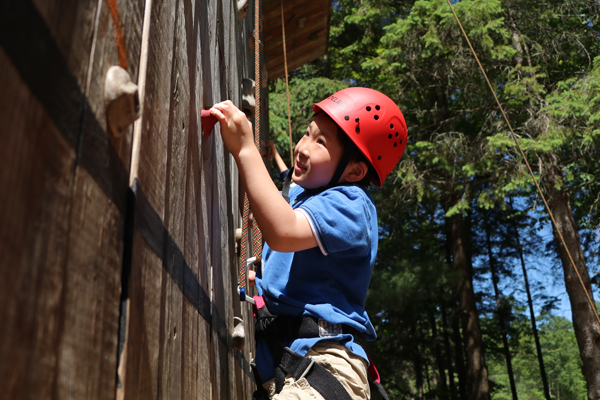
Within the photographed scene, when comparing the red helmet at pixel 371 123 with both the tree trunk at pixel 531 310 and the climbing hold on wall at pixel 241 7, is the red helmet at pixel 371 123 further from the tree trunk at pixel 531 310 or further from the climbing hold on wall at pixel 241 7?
the tree trunk at pixel 531 310

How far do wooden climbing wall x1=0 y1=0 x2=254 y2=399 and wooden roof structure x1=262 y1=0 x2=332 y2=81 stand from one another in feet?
21.2

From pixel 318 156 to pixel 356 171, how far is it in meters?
0.20

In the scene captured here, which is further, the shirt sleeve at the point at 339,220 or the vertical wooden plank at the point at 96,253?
the shirt sleeve at the point at 339,220

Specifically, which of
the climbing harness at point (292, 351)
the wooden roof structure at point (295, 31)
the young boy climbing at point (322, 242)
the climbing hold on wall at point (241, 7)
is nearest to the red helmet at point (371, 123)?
the young boy climbing at point (322, 242)

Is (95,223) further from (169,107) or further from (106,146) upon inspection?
(169,107)

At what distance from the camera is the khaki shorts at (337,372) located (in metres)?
1.90

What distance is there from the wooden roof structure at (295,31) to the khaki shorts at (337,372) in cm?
632

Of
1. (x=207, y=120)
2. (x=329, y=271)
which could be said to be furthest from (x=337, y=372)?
(x=207, y=120)

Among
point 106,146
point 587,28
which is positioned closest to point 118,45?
point 106,146

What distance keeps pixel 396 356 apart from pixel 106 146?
21753 millimetres

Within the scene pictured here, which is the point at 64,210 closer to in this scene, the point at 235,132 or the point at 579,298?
the point at 235,132

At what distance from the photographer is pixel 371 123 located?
2.43 meters

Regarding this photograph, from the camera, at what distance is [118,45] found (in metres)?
0.93

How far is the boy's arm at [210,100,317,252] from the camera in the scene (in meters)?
1.79
